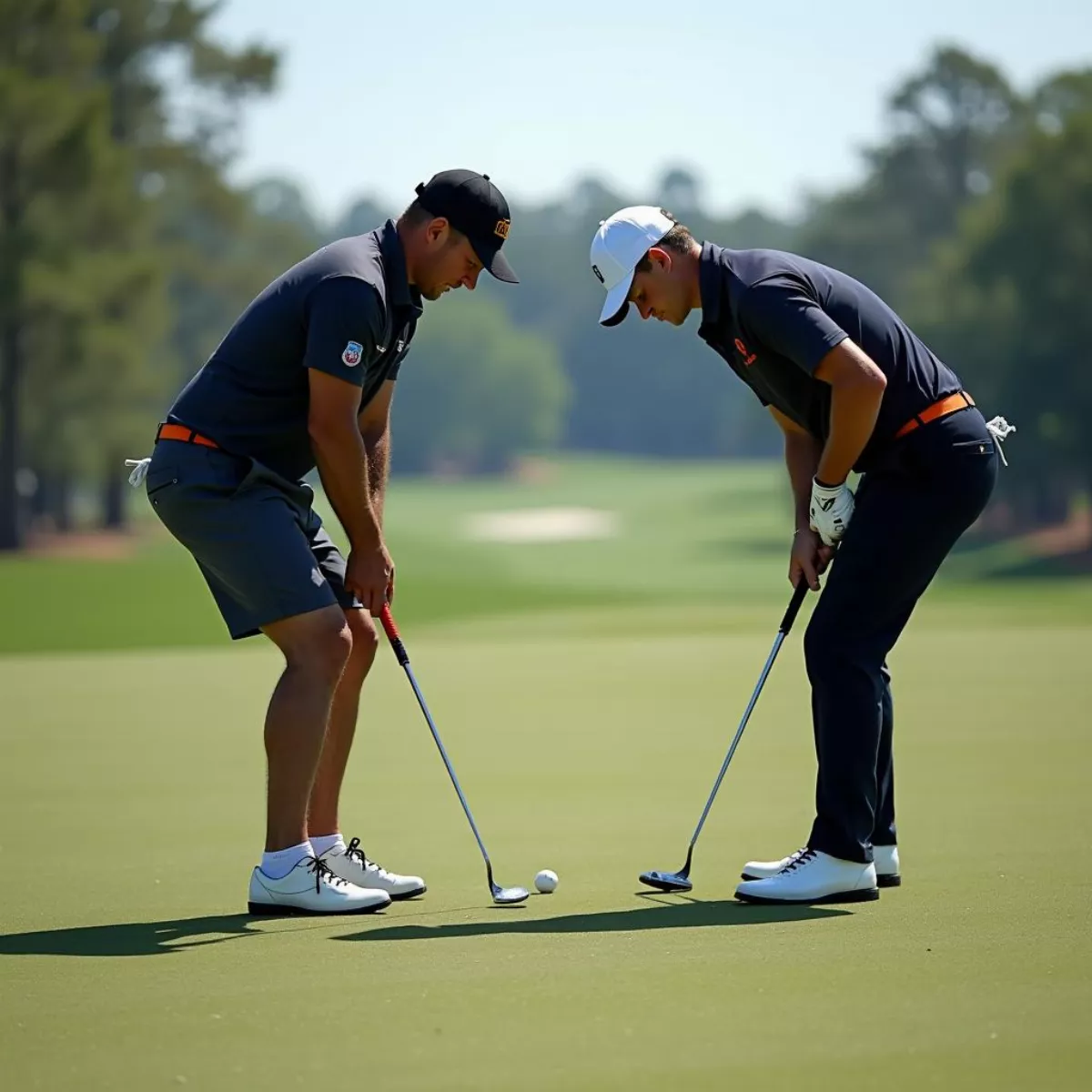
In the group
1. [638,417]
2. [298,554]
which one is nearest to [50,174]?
[298,554]

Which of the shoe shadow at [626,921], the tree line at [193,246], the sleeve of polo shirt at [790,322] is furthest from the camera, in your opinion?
the tree line at [193,246]

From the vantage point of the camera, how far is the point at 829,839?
564cm

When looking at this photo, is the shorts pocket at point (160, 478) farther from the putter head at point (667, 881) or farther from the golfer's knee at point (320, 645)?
the putter head at point (667, 881)

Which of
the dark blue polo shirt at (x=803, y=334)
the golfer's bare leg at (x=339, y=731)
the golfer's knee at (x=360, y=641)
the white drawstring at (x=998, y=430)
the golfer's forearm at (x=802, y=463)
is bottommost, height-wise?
the golfer's bare leg at (x=339, y=731)

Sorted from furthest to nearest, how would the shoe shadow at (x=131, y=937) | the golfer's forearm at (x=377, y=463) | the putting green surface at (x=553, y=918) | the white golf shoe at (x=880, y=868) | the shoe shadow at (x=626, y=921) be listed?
the golfer's forearm at (x=377, y=463)
the white golf shoe at (x=880, y=868)
the shoe shadow at (x=626, y=921)
the shoe shadow at (x=131, y=937)
the putting green surface at (x=553, y=918)

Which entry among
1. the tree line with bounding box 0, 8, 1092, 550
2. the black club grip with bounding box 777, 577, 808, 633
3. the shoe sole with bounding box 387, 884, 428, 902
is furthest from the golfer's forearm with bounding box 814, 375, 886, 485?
the tree line with bounding box 0, 8, 1092, 550

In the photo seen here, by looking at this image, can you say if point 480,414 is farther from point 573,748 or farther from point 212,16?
point 573,748

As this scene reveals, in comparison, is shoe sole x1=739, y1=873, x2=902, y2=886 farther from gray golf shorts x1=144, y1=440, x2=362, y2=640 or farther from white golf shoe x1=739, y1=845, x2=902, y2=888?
gray golf shorts x1=144, y1=440, x2=362, y2=640

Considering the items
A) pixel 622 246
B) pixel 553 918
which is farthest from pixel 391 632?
pixel 622 246

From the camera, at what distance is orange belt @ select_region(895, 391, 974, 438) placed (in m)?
5.75

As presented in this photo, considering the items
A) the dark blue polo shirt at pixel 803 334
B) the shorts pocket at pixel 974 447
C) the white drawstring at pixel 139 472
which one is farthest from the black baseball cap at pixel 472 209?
the shorts pocket at pixel 974 447

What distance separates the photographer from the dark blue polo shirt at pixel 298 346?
541cm

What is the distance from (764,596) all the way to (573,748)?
2211 cm

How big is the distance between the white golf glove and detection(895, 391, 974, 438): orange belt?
0.25m
